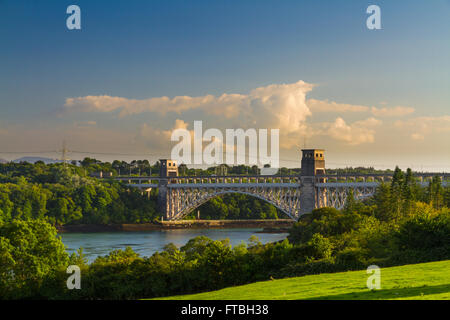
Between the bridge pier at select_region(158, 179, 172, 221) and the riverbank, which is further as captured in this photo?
the bridge pier at select_region(158, 179, 172, 221)

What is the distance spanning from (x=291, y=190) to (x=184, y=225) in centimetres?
1701

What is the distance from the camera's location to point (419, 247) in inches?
824

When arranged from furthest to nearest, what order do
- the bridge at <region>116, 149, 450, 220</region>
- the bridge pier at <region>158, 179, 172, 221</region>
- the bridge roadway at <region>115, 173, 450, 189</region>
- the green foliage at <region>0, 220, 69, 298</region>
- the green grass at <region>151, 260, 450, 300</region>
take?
the bridge pier at <region>158, 179, 172, 221</region> → the bridge at <region>116, 149, 450, 220</region> → the bridge roadway at <region>115, 173, 450, 189</region> → the green foliage at <region>0, 220, 69, 298</region> → the green grass at <region>151, 260, 450, 300</region>

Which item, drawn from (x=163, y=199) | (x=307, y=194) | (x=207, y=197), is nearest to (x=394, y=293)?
(x=307, y=194)

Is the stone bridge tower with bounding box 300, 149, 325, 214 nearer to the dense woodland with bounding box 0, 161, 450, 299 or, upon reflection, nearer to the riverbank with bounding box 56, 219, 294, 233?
the riverbank with bounding box 56, 219, 294, 233

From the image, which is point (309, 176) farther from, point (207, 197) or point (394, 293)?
point (394, 293)

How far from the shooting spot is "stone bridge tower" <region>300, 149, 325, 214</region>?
58562 millimetres

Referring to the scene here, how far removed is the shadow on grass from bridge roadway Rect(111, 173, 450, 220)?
3823cm

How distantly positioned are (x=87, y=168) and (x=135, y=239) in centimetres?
3946

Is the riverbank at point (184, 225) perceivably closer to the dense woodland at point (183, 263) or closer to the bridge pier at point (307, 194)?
the bridge pier at point (307, 194)

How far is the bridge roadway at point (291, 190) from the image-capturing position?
53431 mm

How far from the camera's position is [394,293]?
1097cm

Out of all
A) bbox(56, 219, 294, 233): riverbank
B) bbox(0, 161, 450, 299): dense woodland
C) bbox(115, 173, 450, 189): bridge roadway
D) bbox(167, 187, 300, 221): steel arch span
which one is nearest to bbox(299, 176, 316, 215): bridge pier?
bbox(115, 173, 450, 189): bridge roadway
